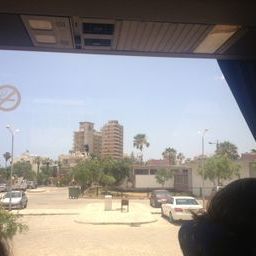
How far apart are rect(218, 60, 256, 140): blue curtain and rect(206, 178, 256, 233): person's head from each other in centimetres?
171

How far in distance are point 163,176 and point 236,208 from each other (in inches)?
1293

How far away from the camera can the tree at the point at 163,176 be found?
33531mm

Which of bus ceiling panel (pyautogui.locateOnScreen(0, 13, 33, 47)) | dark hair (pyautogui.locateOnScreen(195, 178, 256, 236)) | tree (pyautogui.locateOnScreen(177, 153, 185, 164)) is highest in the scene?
tree (pyautogui.locateOnScreen(177, 153, 185, 164))

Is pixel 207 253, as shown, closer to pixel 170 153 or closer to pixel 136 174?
pixel 136 174

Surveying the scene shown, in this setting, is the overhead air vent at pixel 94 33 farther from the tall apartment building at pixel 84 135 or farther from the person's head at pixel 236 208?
the tall apartment building at pixel 84 135

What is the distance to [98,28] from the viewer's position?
2.36 metres

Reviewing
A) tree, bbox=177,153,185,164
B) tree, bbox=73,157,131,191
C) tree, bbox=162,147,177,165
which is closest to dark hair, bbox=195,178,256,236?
tree, bbox=73,157,131,191

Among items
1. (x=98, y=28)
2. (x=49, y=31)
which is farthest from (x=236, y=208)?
(x=49, y=31)

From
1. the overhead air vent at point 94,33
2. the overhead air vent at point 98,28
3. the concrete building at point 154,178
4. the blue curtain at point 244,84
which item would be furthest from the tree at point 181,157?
the overhead air vent at point 98,28

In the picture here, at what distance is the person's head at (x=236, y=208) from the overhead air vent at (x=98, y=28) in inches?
56.2

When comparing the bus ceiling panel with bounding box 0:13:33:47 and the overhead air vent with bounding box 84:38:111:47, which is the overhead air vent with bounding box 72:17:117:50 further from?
the bus ceiling panel with bounding box 0:13:33:47

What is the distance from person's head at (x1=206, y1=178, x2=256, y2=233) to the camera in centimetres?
105

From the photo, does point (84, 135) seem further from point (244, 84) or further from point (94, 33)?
point (94, 33)

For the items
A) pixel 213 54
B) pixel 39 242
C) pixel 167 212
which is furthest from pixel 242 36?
pixel 167 212
